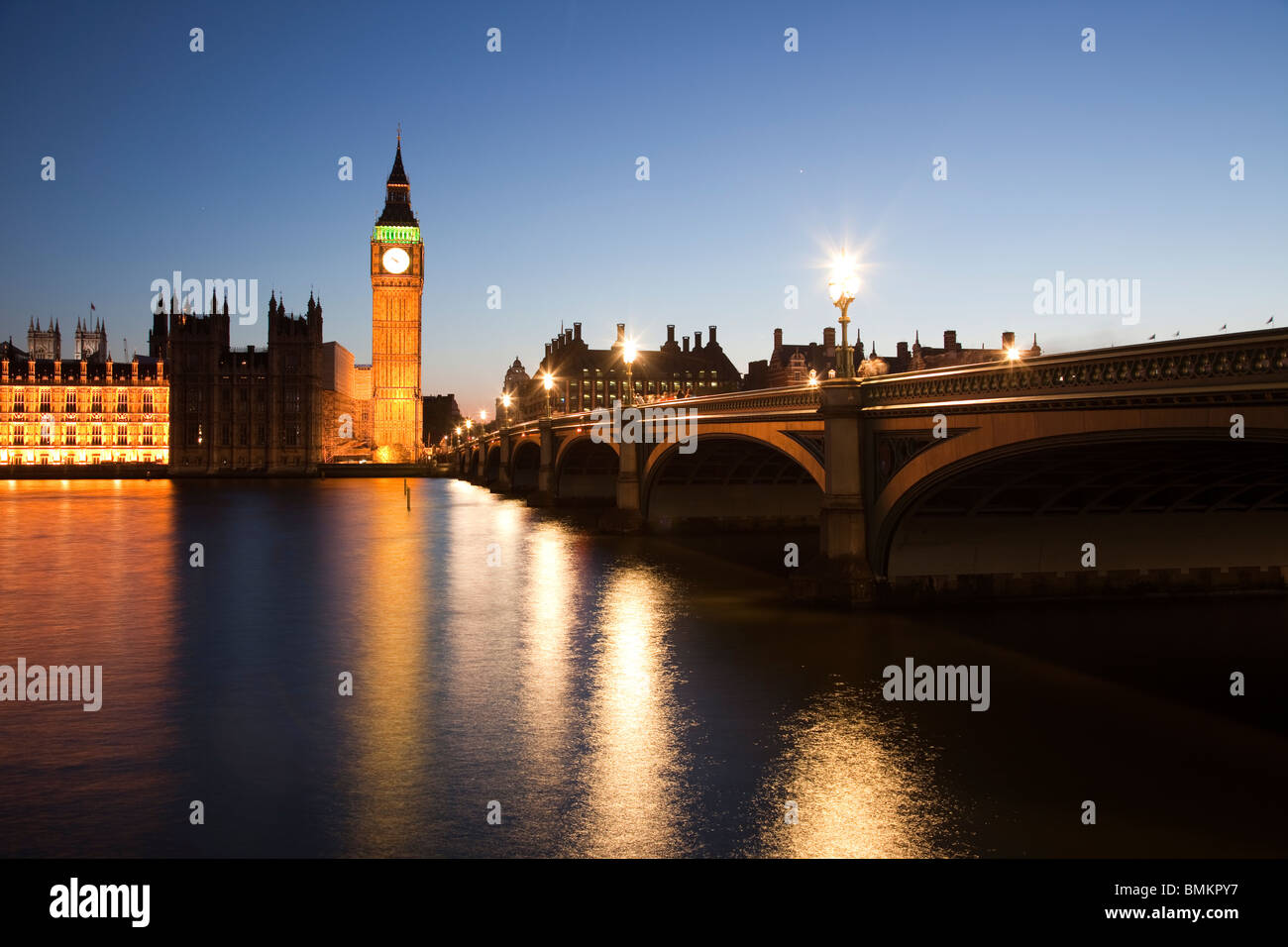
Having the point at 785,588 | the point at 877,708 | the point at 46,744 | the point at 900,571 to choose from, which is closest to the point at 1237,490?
the point at 900,571

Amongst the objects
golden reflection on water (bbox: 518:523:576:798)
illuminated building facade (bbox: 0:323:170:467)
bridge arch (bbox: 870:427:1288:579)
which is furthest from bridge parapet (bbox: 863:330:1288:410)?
illuminated building facade (bbox: 0:323:170:467)

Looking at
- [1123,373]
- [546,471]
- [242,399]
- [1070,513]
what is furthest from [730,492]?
[242,399]

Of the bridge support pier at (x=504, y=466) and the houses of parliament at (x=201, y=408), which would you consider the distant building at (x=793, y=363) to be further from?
the houses of parliament at (x=201, y=408)

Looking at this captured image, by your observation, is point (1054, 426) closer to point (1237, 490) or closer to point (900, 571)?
point (900, 571)

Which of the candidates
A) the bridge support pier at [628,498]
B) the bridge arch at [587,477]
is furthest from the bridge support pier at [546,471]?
the bridge support pier at [628,498]

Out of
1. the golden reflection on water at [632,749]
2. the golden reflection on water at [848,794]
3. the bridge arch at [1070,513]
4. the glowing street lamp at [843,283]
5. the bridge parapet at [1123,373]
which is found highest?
the glowing street lamp at [843,283]
